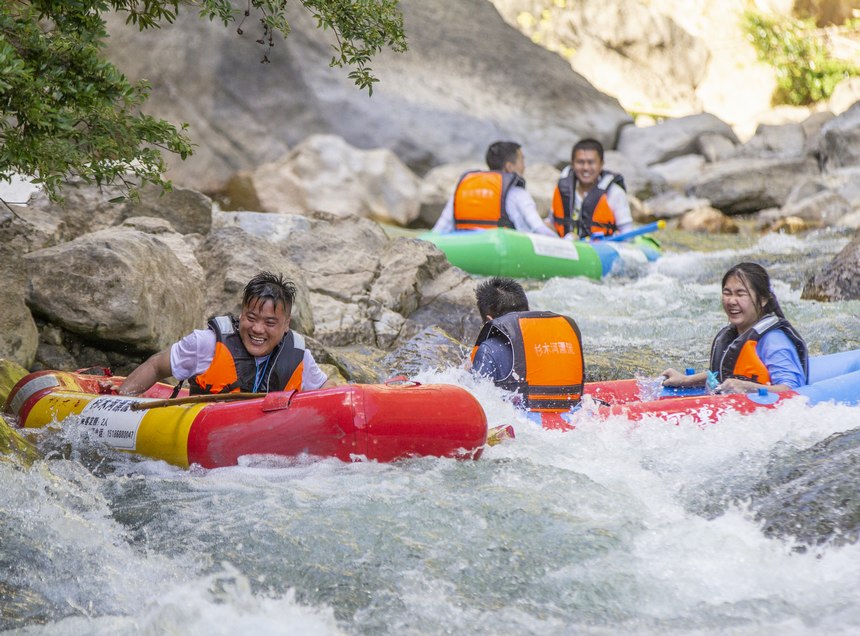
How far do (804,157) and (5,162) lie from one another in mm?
14365

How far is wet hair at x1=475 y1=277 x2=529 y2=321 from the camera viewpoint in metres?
5.13

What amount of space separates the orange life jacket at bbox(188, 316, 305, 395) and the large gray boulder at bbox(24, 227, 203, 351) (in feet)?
2.68

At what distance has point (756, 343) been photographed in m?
5.12

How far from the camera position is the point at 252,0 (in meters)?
3.50

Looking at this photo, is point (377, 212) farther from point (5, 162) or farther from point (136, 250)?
point (5, 162)

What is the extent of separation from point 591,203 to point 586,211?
9 centimetres

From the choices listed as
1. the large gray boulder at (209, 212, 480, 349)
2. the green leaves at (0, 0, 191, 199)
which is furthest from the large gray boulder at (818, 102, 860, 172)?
the green leaves at (0, 0, 191, 199)

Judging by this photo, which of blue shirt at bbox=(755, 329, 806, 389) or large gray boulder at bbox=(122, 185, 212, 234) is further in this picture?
large gray boulder at bbox=(122, 185, 212, 234)

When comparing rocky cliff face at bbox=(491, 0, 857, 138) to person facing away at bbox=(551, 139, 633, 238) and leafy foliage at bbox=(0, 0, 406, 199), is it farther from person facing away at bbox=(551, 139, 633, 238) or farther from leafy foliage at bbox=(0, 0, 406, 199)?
leafy foliage at bbox=(0, 0, 406, 199)

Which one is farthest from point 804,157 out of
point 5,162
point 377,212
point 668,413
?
point 5,162

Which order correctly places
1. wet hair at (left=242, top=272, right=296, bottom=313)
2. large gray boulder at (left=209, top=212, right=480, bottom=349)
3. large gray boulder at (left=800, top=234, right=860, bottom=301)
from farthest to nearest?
large gray boulder at (left=800, top=234, right=860, bottom=301) < large gray boulder at (left=209, top=212, right=480, bottom=349) < wet hair at (left=242, top=272, right=296, bottom=313)

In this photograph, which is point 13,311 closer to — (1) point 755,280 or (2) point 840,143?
(1) point 755,280

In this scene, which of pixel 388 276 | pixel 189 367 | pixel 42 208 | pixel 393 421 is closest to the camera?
pixel 393 421

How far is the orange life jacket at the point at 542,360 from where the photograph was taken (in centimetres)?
479
